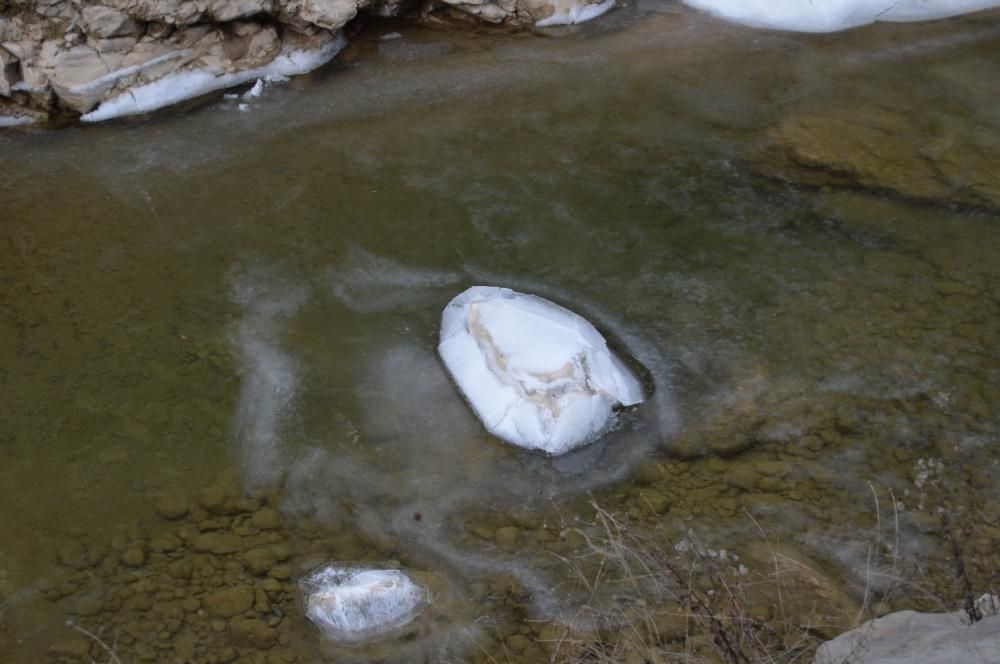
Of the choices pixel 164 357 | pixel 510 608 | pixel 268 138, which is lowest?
pixel 510 608

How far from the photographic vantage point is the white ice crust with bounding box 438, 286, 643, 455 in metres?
3.86

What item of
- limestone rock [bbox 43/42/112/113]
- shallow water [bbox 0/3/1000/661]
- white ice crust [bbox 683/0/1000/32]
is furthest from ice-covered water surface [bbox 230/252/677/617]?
white ice crust [bbox 683/0/1000/32]

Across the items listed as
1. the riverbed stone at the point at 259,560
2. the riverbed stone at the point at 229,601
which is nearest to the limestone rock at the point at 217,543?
the riverbed stone at the point at 259,560

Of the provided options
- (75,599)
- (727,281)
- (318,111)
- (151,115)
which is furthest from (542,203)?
(75,599)

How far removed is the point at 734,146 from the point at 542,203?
112cm

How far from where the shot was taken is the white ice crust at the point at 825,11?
6102 millimetres

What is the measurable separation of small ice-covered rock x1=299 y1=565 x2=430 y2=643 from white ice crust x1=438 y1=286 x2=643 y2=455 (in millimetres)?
779

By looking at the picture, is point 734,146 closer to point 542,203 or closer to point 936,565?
point 542,203

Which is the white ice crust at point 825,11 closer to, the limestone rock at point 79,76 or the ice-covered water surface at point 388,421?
the ice-covered water surface at point 388,421

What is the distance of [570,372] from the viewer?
153 inches

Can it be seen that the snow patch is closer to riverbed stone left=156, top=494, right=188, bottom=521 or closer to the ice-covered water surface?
the ice-covered water surface

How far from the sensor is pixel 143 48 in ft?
17.8

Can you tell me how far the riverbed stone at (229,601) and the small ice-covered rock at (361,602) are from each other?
7.4 inches

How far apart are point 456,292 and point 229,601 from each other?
1.73 m
